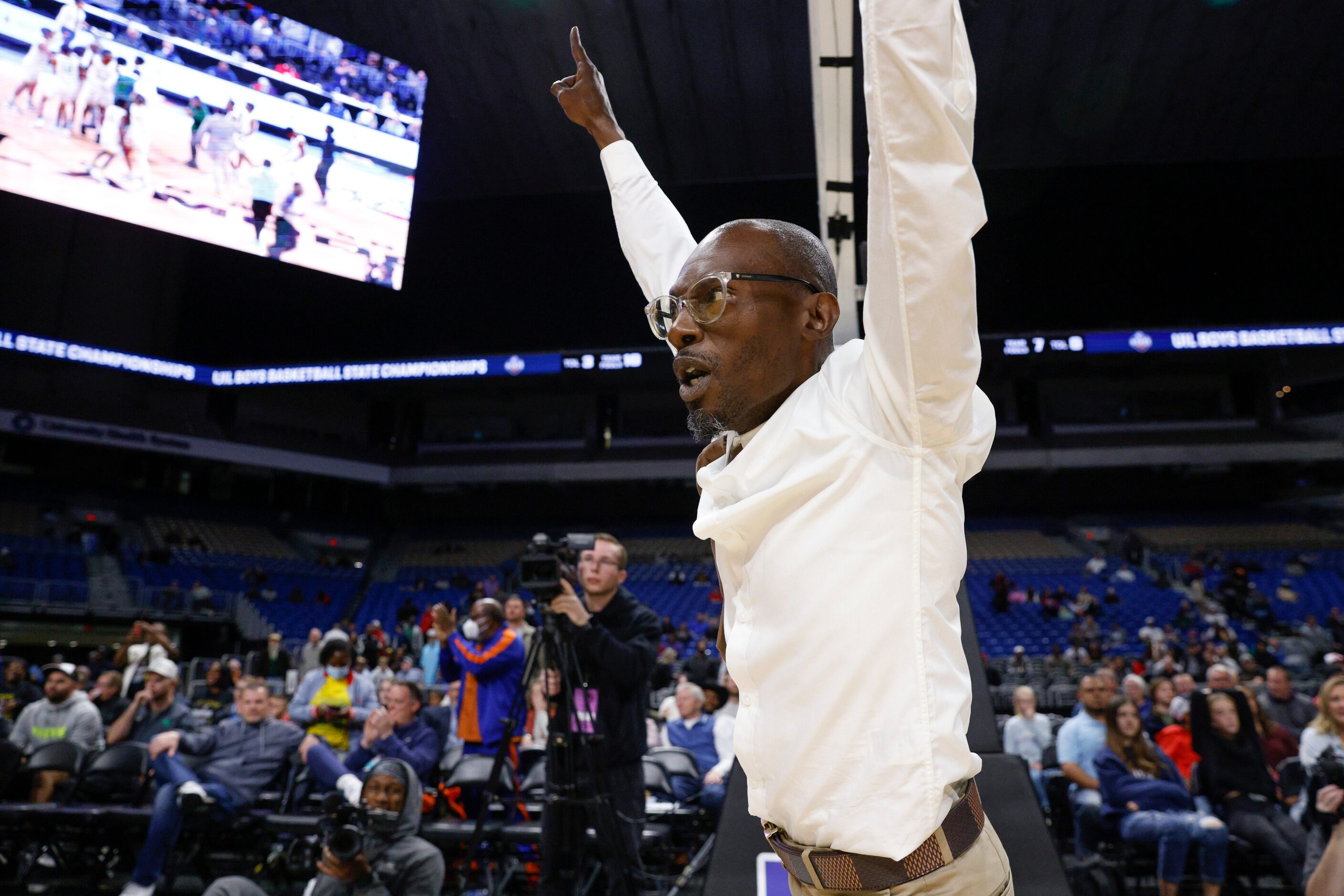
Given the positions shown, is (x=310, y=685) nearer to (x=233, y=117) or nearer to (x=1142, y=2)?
(x=233, y=117)

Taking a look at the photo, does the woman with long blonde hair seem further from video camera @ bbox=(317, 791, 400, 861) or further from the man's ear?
the man's ear

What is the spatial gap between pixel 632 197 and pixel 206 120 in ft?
29.1

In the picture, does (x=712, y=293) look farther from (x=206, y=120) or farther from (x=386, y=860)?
(x=206, y=120)

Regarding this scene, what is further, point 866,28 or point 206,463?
point 206,463

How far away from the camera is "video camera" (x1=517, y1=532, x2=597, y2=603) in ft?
10.2

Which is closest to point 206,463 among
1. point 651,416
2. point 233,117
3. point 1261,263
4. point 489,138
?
point 651,416

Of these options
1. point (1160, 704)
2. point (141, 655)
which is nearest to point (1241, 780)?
point (1160, 704)

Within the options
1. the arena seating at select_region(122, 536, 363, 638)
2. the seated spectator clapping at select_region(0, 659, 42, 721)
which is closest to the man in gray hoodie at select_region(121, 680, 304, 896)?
the seated spectator clapping at select_region(0, 659, 42, 721)

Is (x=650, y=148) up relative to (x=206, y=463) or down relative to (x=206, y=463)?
up

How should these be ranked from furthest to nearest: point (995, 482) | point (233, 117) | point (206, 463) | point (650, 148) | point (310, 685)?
point (995, 482) → point (206, 463) → point (650, 148) → point (233, 117) → point (310, 685)

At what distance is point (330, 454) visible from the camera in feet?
65.1

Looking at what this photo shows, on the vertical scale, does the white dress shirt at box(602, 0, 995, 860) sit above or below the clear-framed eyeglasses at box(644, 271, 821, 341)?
below

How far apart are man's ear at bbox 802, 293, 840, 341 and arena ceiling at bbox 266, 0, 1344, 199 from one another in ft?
28.3

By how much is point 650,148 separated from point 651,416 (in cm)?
1054
